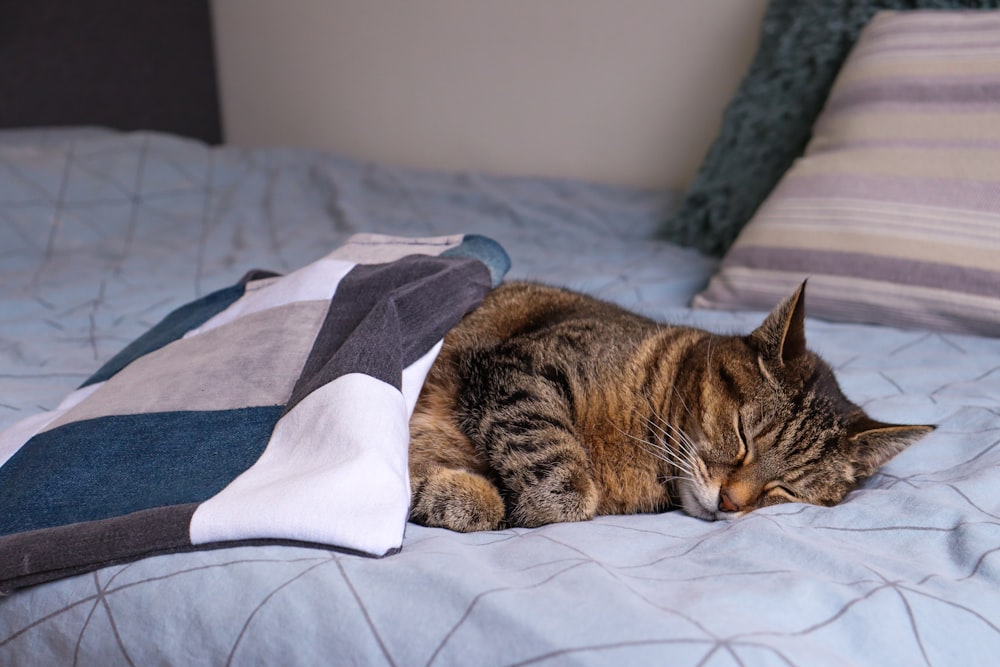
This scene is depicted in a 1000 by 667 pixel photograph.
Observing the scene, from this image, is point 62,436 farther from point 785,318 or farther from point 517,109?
point 517,109

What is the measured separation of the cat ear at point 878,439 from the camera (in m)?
1.04

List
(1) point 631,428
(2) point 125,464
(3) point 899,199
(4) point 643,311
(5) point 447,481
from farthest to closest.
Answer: (4) point 643,311
(3) point 899,199
(1) point 631,428
(5) point 447,481
(2) point 125,464

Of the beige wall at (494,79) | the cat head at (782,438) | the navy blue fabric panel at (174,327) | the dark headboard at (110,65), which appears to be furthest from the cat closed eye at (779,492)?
the dark headboard at (110,65)

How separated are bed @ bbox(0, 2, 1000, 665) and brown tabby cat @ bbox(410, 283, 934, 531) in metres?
0.06

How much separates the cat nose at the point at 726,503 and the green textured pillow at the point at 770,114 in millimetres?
1209

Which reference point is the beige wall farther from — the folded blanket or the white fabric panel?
the white fabric panel

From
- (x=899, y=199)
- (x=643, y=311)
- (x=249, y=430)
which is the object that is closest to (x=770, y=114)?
(x=899, y=199)

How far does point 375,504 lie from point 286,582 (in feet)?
0.40

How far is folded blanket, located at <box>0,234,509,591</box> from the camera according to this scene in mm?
771

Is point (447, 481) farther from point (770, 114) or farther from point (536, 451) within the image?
point (770, 114)

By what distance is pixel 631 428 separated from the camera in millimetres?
1159

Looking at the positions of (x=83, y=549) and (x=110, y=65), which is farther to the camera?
(x=110, y=65)

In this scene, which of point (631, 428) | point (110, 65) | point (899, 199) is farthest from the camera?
point (110, 65)

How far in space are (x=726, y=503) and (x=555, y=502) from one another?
22 cm
